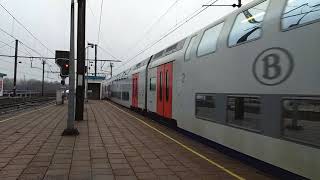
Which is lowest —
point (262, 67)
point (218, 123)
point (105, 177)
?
point (105, 177)

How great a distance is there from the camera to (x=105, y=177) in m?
8.08

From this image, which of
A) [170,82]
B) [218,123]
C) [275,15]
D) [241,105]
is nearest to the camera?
[275,15]

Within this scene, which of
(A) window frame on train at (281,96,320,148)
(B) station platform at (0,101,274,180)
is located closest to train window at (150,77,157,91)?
(B) station platform at (0,101,274,180)

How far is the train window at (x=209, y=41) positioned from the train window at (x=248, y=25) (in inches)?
42.8

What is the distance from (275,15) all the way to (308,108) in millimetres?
1959

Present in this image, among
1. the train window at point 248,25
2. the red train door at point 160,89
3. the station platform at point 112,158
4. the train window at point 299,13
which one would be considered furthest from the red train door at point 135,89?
the train window at point 299,13

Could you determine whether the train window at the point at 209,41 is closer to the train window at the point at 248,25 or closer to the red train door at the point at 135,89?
the train window at the point at 248,25

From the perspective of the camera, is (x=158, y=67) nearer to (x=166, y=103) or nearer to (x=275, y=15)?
(x=166, y=103)

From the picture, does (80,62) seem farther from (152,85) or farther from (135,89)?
(135,89)

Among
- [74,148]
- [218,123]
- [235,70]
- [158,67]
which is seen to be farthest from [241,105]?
[158,67]

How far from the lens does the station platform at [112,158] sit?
8.34 m

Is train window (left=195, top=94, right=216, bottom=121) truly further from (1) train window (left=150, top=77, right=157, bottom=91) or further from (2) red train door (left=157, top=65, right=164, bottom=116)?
(1) train window (left=150, top=77, right=157, bottom=91)

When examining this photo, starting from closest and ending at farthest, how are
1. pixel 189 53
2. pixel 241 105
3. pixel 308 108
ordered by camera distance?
pixel 308 108, pixel 241 105, pixel 189 53

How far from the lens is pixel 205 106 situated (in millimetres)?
11680
